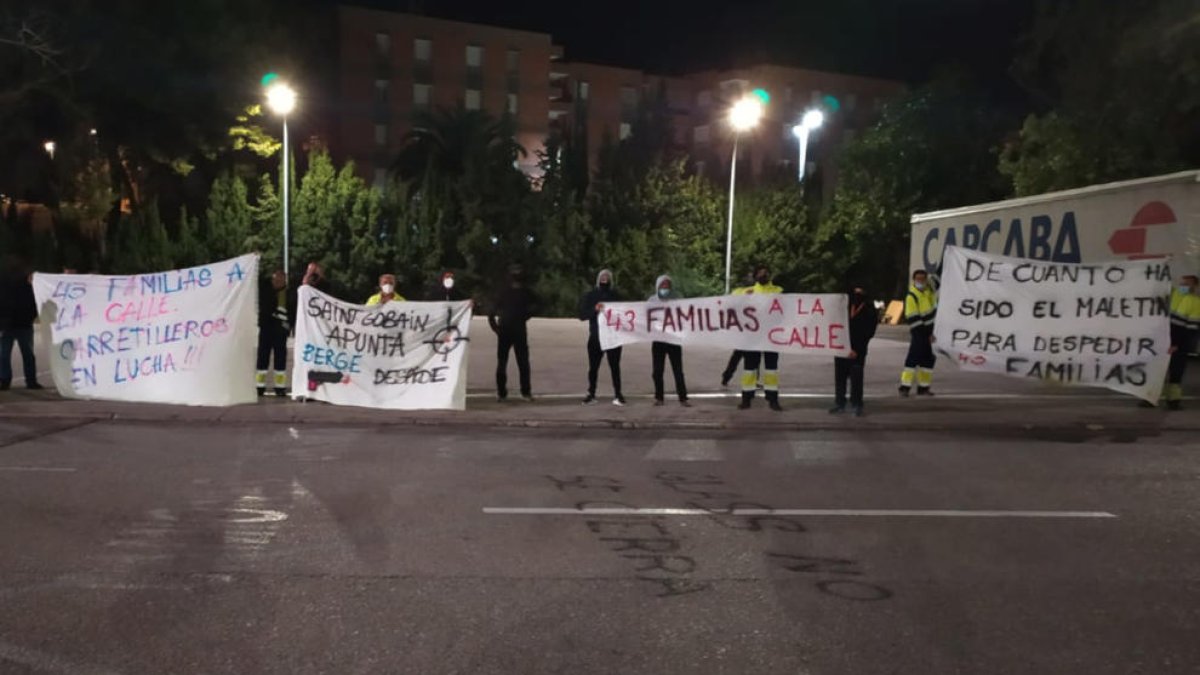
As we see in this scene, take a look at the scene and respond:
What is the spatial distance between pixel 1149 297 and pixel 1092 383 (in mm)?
1259

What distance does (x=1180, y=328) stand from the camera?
12.5m

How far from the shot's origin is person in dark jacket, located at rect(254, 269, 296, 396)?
12.9m

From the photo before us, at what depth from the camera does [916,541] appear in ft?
21.9

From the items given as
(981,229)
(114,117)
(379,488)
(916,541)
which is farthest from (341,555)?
(114,117)

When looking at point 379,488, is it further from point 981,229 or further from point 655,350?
point 981,229

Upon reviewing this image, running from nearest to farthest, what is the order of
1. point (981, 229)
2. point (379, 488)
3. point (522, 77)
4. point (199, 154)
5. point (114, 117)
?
1. point (379, 488)
2. point (981, 229)
3. point (114, 117)
4. point (199, 154)
5. point (522, 77)

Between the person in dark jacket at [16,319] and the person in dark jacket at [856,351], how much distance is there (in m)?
10.3

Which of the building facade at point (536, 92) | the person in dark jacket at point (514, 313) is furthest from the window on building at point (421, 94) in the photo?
the person in dark jacket at point (514, 313)

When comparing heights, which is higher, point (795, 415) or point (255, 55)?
point (255, 55)

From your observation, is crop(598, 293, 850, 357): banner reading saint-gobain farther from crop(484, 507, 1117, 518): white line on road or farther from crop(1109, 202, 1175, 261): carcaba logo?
crop(1109, 202, 1175, 261): carcaba logo

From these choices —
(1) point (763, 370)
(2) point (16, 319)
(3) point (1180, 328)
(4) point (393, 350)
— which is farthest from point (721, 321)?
(2) point (16, 319)

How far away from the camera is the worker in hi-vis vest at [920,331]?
1356 cm

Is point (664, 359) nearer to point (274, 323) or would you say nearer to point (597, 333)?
point (597, 333)

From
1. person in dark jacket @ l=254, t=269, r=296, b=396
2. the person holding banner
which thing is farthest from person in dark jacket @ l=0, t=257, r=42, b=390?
the person holding banner
